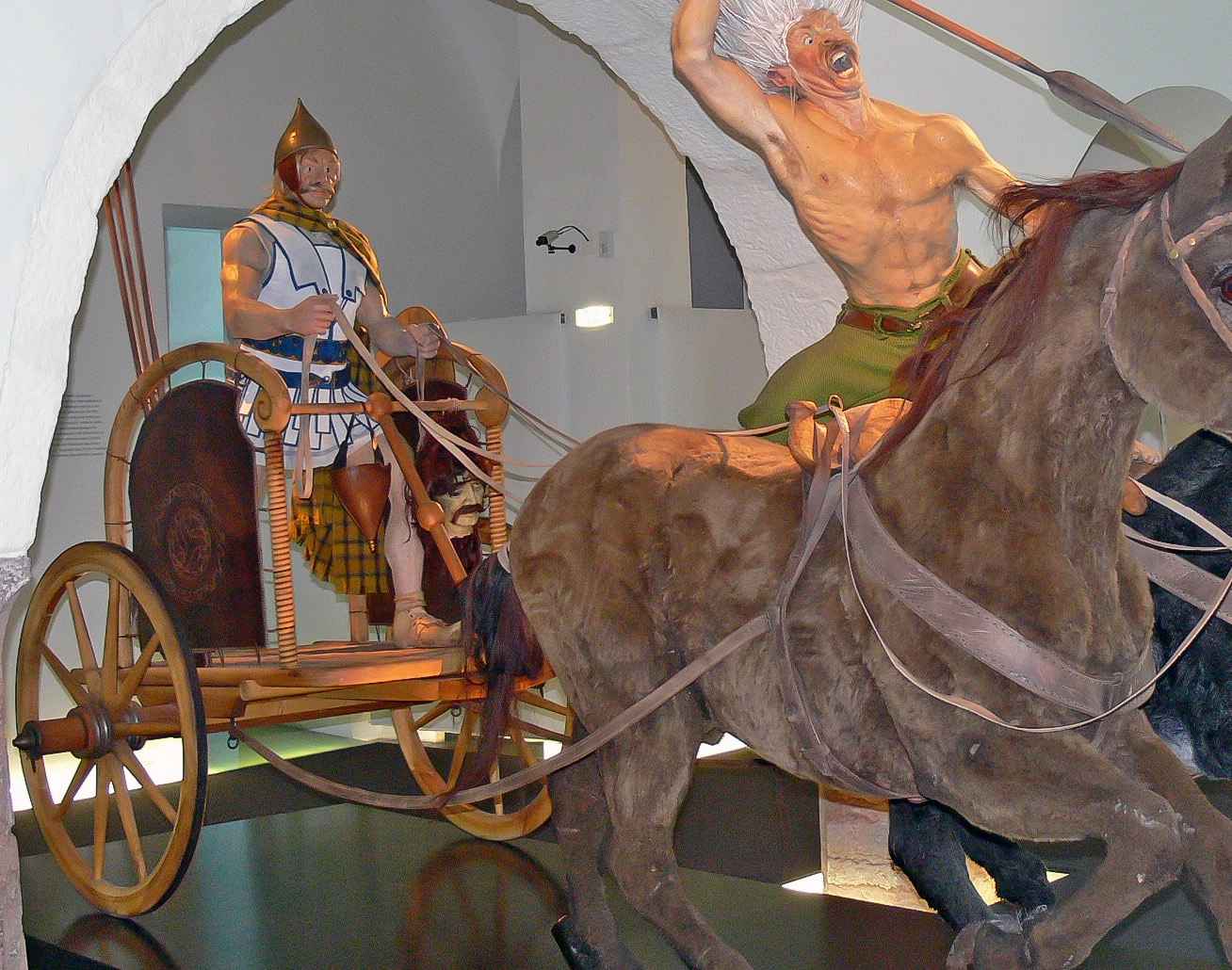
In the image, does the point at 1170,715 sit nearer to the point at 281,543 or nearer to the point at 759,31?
the point at 759,31

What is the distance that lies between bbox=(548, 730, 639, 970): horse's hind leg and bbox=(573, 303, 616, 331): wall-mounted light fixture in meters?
6.12

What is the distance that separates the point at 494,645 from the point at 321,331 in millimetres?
1544

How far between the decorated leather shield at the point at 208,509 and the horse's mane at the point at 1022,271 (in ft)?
8.34

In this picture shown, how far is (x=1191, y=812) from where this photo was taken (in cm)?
243

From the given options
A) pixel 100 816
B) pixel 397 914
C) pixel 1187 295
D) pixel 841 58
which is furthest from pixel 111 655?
pixel 1187 295

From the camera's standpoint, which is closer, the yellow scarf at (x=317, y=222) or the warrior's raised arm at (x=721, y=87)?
the warrior's raised arm at (x=721, y=87)

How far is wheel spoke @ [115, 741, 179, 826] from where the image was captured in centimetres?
438

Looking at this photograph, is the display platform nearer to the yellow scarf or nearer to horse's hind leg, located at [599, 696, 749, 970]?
horse's hind leg, located at [599, 696, 749, 970]

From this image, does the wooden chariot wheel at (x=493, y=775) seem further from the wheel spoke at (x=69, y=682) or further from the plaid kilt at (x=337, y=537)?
the wheel spoke at (x=69, y=682)

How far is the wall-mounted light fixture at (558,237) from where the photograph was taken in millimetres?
9781

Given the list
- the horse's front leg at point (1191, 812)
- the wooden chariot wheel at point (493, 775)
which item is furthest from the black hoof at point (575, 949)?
the horse's front leg at point (1191, 812)

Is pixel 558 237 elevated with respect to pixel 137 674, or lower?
elevated

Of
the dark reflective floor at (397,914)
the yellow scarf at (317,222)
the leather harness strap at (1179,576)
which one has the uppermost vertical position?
the yellow scarf at (317,222)

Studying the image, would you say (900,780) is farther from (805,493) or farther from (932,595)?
(805,493)
